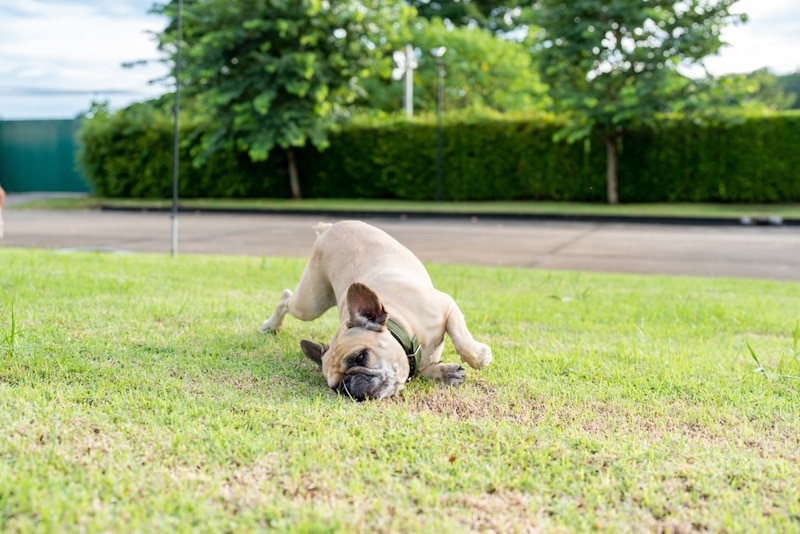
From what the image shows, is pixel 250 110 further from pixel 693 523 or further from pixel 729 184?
pixel 693 523

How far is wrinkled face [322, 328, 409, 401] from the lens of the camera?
3.11 metres

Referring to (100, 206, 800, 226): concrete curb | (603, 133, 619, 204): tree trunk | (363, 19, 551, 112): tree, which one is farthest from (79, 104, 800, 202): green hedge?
(363, 19, 551, 112): tree

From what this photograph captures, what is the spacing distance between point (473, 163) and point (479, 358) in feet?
63.4

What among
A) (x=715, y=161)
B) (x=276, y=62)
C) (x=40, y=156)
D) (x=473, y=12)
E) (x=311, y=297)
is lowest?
(x=311, y=297)

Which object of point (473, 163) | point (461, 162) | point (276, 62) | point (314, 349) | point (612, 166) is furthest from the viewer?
point (461, 162)

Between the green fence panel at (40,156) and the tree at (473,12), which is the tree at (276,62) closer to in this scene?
the green fence panel at (40,156)

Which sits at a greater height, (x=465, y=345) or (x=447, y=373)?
(x=465, y=345)

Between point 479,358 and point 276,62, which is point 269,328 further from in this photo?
point 276,62

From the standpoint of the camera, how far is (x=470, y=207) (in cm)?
2072

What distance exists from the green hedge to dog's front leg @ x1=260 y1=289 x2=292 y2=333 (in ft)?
54.2

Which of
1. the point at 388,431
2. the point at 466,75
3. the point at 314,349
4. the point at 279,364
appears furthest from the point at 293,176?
the point at 388,431

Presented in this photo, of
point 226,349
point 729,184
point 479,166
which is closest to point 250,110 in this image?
point 479,166

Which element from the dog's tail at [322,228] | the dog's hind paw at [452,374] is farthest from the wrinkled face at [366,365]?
the dog's tail at [322,228]

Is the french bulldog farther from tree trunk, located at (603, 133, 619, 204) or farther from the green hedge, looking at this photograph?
tree trunk, located at (603, 133, 619, 204)
